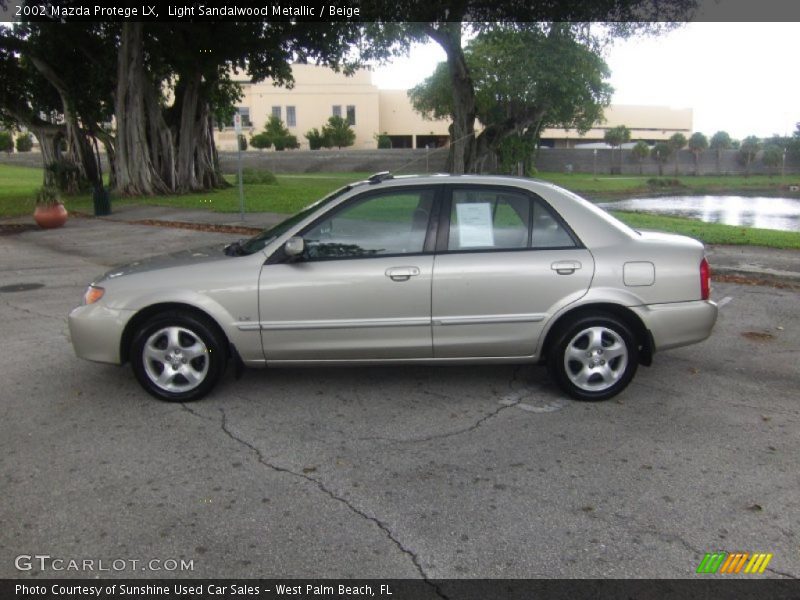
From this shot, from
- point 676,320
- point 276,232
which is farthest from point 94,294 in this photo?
point 676,320

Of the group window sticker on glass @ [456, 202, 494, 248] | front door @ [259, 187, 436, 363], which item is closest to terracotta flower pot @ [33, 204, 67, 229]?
front door @ [259, 187, 436, 363]

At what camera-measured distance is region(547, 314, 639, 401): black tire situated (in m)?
4.80

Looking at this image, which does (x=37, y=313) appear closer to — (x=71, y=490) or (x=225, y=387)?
(x=225, y=387)

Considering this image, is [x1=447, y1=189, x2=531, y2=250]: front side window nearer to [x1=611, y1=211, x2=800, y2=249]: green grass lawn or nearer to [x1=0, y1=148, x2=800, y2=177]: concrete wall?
[x1=611, y1=211, x2=800, y2=249]: green grass lawn

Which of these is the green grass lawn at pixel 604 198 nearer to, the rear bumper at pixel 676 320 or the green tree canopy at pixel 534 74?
the green tree canopy at pixel 534 74

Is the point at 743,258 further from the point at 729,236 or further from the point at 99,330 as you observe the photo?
the point at 99,330

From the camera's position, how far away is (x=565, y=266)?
4773 millimetres

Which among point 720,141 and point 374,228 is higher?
point 720,141

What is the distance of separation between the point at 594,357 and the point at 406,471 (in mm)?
1754

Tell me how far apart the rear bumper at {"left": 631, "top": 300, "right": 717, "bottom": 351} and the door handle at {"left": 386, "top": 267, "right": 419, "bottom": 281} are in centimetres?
156

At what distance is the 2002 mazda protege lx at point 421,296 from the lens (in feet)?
15.6

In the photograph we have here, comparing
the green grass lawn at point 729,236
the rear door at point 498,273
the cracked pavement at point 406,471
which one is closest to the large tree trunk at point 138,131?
the green grass lawn at point 729,236

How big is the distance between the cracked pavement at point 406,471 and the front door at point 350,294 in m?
0.43

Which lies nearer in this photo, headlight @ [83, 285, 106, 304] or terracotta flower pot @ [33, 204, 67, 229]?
headlight @ [83, 285, 106, 304]
